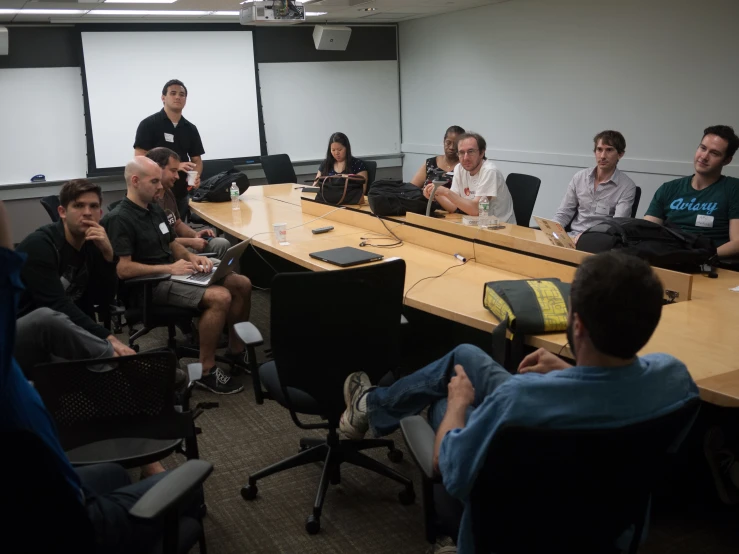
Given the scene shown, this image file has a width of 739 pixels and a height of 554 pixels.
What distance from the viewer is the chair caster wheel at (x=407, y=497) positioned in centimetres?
272

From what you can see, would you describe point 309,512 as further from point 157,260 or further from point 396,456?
point 157,260

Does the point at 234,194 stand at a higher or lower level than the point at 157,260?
higher

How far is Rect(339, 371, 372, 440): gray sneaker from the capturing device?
8.13ft

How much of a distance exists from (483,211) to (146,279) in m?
2.13

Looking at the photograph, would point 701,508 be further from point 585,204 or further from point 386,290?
point 585,204

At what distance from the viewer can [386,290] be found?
2.51 metres

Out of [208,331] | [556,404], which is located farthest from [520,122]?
[556,404]

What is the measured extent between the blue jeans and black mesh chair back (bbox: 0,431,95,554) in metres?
1.05

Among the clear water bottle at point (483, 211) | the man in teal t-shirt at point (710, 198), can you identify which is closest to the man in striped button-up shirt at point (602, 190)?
the man in teal t-shirt at point (710, 198)

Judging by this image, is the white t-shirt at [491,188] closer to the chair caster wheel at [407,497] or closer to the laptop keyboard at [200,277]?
the laptop keyboard at [200,277]

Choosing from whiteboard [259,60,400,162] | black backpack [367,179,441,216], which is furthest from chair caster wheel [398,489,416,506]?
whiteboard [259,60,400,162]

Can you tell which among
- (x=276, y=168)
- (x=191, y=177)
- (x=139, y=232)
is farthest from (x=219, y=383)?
(x=276, y=168)

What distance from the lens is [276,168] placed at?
761 centimetres

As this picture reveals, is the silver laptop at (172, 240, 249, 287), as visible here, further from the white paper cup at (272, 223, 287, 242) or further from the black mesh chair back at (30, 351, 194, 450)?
the black mesh chair back at (30, 351, 194, 450)
